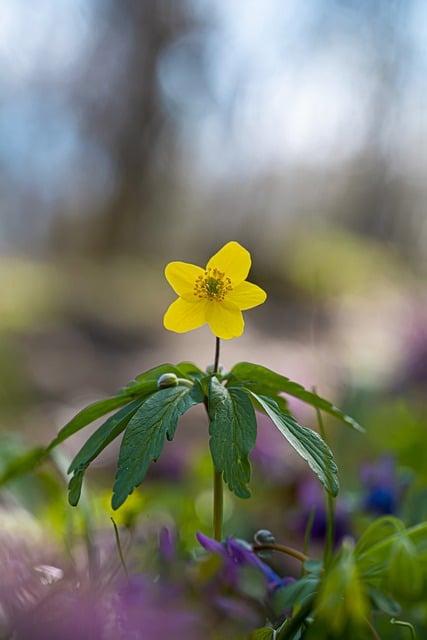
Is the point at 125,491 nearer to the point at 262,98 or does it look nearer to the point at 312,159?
the point at 262,98

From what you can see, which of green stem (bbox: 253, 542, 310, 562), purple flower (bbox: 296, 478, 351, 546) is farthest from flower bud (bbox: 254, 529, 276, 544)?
purple flower (bbox: 296, 478, 351, 546)

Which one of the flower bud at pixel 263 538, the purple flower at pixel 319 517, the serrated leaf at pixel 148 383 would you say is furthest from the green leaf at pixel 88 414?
the purple flower at pixel 319 517

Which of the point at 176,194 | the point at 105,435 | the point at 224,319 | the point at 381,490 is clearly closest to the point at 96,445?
the point at 105,435

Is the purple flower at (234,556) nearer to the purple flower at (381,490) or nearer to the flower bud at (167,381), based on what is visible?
the flower bud at (167,381)

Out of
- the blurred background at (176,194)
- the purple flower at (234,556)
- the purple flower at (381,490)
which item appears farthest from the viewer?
the blurred background at (176,194)

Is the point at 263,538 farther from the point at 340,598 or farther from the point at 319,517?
the point at 319,517

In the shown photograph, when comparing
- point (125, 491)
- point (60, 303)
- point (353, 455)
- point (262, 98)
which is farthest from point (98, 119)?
point (125, 491)
